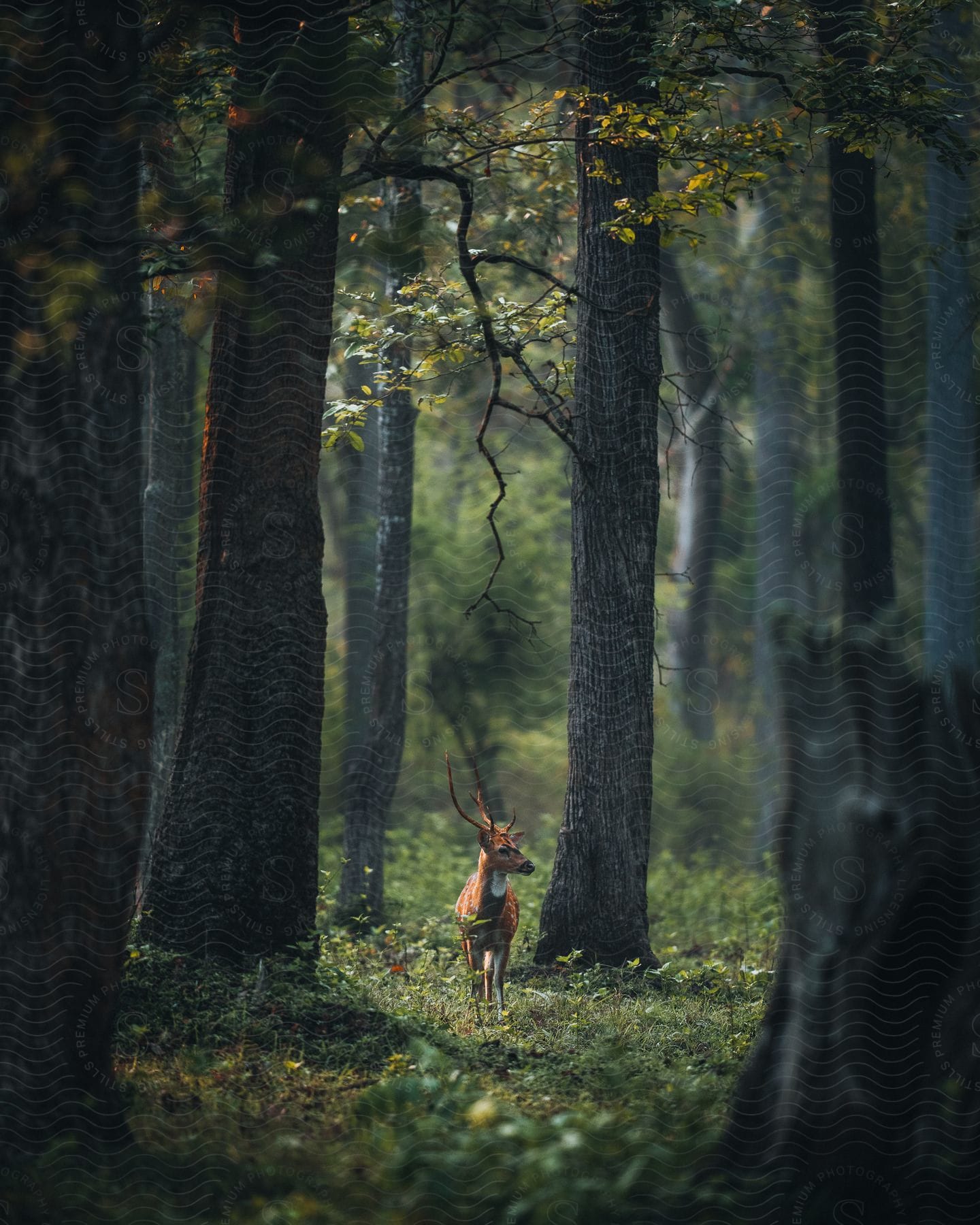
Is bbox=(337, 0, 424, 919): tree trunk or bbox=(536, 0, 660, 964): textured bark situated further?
bbox=(337, 0, 424, 919): tree trunk

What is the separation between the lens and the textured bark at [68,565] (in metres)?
5.28

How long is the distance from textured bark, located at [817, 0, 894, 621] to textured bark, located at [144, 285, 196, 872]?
5.29 metres

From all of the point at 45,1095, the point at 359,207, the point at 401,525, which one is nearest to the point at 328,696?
the point at 401,525

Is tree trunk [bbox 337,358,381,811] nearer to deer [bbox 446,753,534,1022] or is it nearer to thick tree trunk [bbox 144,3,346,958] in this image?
deer [bbox 446,753,534,1022]

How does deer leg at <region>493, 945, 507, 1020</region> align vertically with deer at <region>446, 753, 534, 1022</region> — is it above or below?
below

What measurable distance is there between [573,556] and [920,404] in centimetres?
981

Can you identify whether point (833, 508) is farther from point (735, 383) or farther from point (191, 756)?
point (191, 756)

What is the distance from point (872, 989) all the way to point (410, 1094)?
1.99 metres

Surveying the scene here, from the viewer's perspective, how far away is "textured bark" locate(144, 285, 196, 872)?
31.7 feet

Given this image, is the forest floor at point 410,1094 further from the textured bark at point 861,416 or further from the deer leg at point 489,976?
the textured bark at point 861,416

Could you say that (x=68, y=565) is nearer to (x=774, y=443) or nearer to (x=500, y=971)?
(x=500, y=971)
